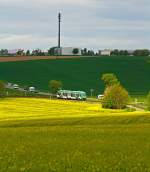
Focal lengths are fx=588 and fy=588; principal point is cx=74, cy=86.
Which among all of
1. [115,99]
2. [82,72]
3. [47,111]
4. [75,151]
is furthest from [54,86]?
[75,151]

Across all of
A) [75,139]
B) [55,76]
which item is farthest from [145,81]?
[75,139]

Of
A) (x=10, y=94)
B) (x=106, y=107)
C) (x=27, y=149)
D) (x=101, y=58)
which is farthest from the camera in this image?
(x=101, y=58)

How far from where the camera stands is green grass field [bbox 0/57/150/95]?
156363 millimetres

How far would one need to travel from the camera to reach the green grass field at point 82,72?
15636 cm

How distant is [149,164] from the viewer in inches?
738

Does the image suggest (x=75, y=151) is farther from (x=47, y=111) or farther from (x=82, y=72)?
Result: (x=82, y=72)

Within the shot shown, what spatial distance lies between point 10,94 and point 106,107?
3649cm

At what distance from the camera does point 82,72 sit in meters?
176

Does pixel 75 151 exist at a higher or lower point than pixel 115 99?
lower

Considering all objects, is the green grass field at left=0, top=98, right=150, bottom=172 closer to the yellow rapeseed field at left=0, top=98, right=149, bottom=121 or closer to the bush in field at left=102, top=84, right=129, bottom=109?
the yellow rapeseed field at left=0, top=98, right=149, bottom=121

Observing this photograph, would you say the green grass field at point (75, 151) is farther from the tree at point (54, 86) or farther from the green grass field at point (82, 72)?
the green grass field at point (82, 72)

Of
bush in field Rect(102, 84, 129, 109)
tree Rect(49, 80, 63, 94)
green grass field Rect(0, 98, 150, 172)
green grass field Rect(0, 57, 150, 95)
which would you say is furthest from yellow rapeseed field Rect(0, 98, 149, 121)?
green grass field Rect(0, 57, 150, 95)

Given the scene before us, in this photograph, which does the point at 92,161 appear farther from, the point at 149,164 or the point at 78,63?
the point at 78,63

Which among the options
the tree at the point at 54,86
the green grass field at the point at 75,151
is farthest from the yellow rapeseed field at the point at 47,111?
the tree at the point at 54,86
